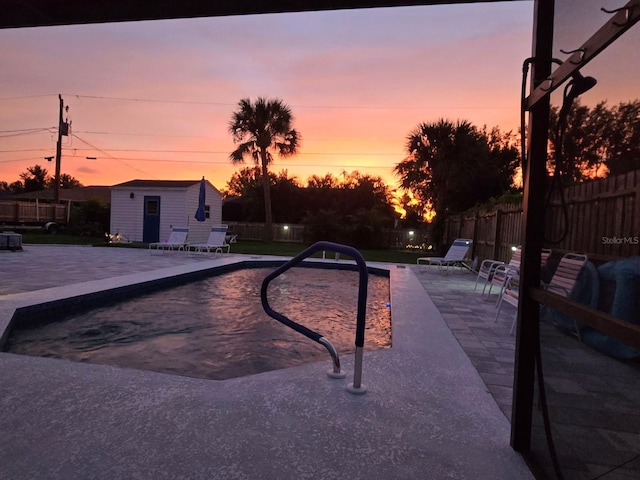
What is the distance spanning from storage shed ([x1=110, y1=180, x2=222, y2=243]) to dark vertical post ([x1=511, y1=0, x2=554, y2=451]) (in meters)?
18.2

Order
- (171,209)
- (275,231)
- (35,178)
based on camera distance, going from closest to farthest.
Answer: (171,209) < (275,231) < (35,178)

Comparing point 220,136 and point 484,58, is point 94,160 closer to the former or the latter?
point 220,136

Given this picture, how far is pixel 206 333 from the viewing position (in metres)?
4.68

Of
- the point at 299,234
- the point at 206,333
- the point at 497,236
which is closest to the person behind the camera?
the point at 206,333

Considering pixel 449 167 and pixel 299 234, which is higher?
pixel 449 167

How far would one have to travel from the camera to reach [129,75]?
12.6 m

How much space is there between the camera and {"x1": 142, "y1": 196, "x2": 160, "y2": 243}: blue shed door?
61.9 feet

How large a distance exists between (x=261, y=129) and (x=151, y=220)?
7.03 m

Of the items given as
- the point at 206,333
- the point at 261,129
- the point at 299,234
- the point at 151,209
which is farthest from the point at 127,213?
the point at 206,333

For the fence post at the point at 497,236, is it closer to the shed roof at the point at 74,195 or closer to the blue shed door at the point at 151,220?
the blue shed door at the point at 151,220

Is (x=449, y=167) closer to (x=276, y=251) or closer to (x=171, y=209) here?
(x=276, y=251)

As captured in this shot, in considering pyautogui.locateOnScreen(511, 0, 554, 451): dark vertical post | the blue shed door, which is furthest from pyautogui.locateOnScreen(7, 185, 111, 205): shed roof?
pyautogui.locateOnScreen(511, 0, 554, 451): dark vertical post

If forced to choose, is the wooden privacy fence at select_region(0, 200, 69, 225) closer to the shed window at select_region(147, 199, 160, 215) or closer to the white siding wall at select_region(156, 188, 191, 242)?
the shed window at select_region(147, 199, 160, 215)

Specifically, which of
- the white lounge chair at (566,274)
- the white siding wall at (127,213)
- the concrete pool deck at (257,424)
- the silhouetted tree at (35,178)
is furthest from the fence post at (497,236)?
the silhouetted tree at (35,178)
